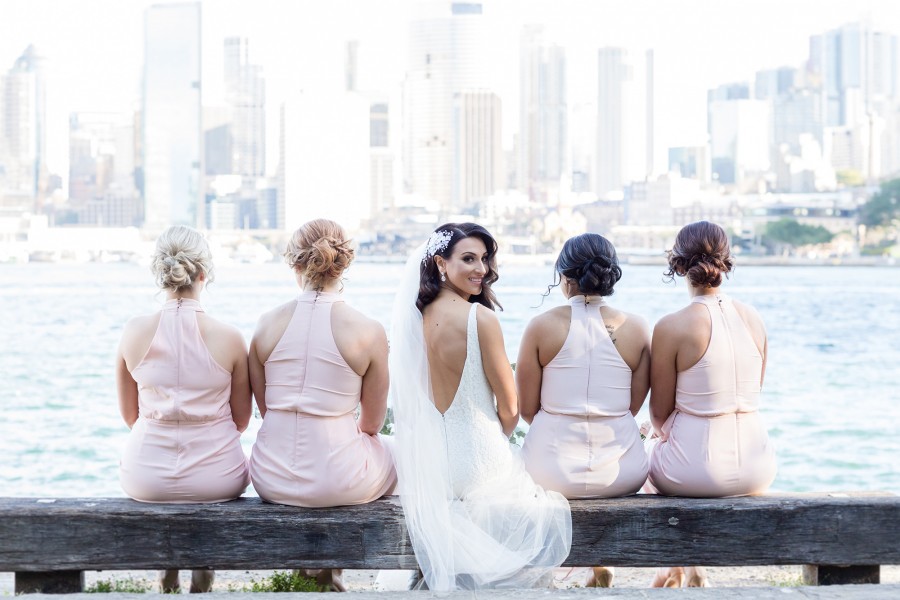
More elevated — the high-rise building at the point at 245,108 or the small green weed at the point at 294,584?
the high-rise building at the point at 245,108

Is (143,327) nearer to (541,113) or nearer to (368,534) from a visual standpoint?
(368,534)

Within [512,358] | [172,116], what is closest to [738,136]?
[172,116]

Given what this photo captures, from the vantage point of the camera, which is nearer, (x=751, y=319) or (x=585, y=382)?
(x=585, y=382)

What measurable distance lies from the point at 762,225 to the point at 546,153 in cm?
5781

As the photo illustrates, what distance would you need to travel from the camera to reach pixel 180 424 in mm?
2891

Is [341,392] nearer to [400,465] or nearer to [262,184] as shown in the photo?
[400,465]

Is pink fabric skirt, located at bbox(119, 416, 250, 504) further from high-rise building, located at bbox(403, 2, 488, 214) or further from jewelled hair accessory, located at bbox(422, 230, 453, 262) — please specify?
high-rise building, located at bbox(403, 2, 488, 214)

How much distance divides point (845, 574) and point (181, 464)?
5.82ft

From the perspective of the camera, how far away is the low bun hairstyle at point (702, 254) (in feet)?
9.75

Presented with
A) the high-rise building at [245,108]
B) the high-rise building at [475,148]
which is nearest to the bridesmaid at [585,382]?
the high-rise building at [245,108]

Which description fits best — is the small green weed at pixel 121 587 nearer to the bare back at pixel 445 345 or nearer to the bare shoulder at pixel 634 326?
the bare back at pixel 445 345

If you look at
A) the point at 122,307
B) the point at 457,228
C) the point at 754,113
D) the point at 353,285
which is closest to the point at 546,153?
the point at 754,113

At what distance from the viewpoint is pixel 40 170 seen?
104m

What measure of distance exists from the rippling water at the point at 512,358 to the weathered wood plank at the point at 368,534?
71cm
